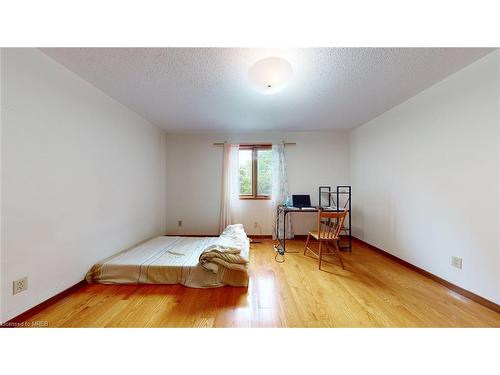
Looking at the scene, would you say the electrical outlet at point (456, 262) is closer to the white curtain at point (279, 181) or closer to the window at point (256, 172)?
the white curtain at point (279, 181)

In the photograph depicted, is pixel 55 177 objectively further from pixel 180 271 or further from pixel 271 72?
pixel 271 72

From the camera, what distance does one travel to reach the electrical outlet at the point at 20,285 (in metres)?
1.36

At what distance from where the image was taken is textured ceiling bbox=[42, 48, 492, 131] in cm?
153

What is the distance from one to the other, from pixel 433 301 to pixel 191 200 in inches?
144

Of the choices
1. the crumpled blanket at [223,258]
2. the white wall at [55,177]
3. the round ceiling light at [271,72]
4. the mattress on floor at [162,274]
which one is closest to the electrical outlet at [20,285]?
the white wall at [55,177]

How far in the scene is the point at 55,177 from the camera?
164 cm

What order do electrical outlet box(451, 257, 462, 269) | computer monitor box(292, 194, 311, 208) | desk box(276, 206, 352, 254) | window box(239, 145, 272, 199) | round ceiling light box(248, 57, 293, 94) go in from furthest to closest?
window box(239, 145, 272, 199)
computer monitor box(292, 194, 311, 208)
desk box(276, 206, 352, 254)
electrical outlet box(451, 257, 462, 269)
round ceiling light box(248, 57, 293, 94)

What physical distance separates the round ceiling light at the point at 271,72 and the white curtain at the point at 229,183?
6.59ft

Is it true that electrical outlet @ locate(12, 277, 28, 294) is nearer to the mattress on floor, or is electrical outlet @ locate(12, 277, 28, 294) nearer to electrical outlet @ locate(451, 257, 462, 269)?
the mattress on floor

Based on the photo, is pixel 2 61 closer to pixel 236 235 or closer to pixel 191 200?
pixel 236 235

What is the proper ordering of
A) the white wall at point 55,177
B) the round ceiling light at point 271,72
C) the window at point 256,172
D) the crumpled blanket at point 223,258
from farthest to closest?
the window at point 256,172
the crumpled blanket at point 223,258
the round ceiling light at point 271,72
the white wall at point 55,177

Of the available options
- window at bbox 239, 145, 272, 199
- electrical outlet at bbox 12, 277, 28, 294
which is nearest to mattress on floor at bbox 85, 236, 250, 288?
electrical outlet at bbox 12, 277, 28, 294

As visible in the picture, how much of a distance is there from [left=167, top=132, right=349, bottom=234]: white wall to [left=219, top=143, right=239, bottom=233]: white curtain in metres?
0.15

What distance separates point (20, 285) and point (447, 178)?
12.8 ft
